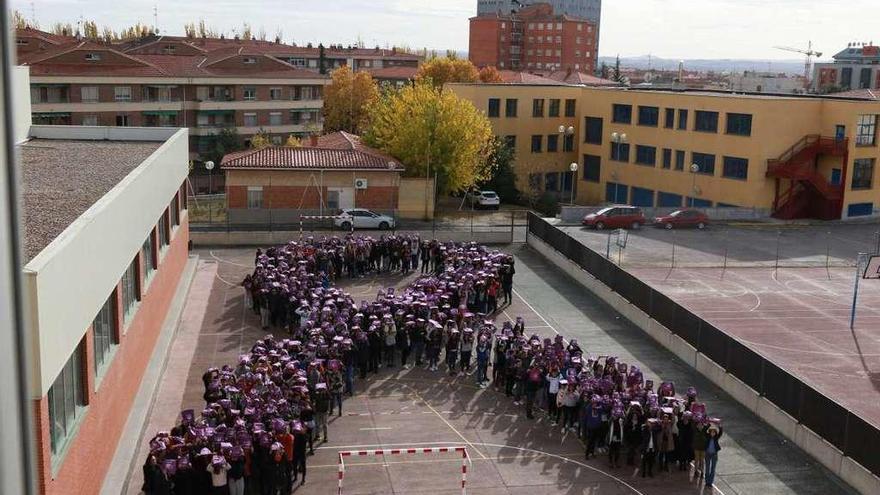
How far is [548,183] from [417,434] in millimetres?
49448

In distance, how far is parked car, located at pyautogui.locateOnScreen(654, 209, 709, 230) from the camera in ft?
158

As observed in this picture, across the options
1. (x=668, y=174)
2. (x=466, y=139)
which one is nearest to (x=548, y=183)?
(x=668, y=174)

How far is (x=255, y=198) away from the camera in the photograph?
4725 centimetres

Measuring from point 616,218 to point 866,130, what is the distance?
1809cm

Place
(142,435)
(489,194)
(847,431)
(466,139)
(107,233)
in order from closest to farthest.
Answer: (107,233) → (847,431) → (142,435) → (466,139) → (489,194)

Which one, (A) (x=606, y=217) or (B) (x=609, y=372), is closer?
(B) (x=609, y=372)

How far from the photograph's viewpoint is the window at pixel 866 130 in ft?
176

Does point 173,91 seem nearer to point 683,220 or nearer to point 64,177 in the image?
point 683,220

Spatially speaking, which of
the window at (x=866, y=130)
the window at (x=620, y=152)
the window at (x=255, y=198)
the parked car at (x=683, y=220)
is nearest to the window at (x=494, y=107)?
the window at (x=620, y=152)

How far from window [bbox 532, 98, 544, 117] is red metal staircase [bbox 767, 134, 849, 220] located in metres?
18.2

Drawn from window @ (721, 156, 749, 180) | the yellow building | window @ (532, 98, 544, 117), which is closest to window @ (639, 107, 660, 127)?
the yellow building

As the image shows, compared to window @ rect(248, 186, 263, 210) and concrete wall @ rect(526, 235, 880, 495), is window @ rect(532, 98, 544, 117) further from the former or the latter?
concrete wall @ rect(526, 235, 880, 495)

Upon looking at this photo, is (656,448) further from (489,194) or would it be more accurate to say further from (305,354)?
(489,194)

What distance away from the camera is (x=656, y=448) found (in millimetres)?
17984
